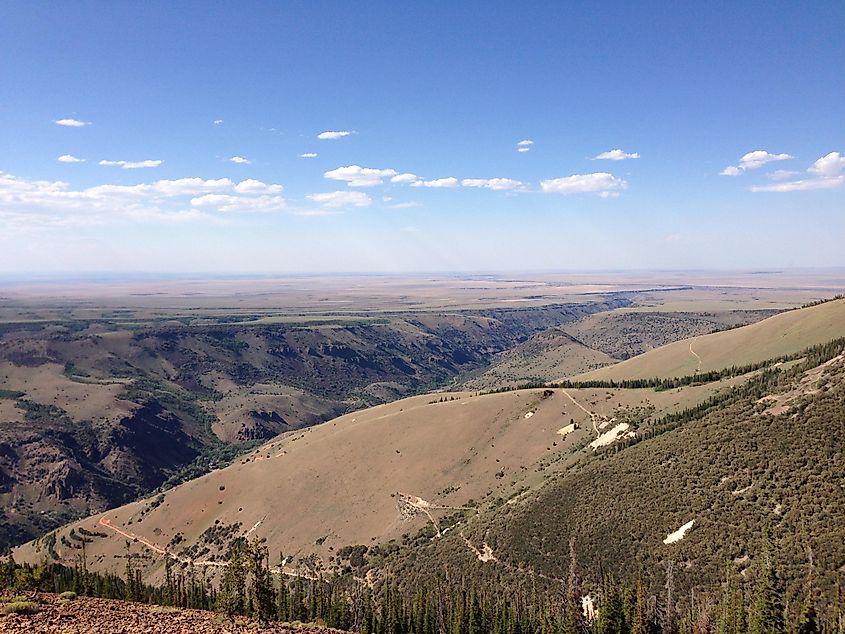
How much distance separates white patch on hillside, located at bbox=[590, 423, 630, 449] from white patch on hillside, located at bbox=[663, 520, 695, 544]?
33.0 m

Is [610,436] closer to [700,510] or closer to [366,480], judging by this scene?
[700,510]

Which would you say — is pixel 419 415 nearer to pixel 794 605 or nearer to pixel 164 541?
pixel 164 541

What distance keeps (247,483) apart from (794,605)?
103 m

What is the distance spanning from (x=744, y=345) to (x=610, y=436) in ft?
210

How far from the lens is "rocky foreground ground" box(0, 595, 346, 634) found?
83.8 feet

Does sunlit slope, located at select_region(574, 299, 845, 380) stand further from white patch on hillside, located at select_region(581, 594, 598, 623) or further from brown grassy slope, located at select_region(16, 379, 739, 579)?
white patch on hillside, located at select_region(581, 594, 598, 623)

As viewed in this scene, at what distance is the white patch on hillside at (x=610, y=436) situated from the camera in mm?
93250

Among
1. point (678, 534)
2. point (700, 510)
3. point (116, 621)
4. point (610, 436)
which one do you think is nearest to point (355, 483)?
point (610, 436)

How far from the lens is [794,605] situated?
42219 mm

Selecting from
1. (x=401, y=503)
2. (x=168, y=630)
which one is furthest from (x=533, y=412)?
(x=168, y=630)

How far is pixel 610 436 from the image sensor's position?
95625 mm

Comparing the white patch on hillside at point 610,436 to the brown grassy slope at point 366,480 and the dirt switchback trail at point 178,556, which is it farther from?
the dirt switchback trail at point 178,556

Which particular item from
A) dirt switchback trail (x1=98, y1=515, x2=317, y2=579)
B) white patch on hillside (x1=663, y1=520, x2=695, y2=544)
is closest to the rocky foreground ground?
white patch on hillside (x1=663, y1=520, x2=695, y2=544)

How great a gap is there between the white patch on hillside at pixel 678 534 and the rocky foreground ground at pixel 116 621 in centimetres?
3948
